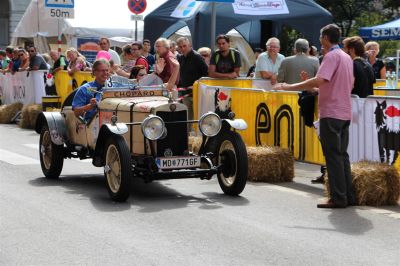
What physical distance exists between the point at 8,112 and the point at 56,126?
10484mm

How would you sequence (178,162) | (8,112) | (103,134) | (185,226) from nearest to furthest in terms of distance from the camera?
1. (185,226)
2. (178,162)
3. (103,134)
4. (8,112)

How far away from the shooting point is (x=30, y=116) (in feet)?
63.6

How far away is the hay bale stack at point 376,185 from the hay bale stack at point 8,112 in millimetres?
13121

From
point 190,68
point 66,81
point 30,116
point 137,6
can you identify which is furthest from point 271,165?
point 137,6

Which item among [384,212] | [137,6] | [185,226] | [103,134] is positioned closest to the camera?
[185,226]

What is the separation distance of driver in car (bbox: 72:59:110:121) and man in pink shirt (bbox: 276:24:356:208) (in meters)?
2.49

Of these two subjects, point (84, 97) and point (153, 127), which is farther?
point (84, 97)

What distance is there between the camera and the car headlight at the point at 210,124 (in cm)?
971

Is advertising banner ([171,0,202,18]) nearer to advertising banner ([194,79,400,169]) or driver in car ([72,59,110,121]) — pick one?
advertising banner ([194,79,400,169])

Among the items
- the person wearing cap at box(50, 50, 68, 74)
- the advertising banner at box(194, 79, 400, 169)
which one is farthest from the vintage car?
the person wearing cap at box(50, 50, 68, 74)

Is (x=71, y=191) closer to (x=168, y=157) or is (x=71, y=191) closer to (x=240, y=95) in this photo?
(x=168, y=157)

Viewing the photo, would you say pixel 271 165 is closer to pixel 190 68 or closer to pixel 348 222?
pixel 348 222

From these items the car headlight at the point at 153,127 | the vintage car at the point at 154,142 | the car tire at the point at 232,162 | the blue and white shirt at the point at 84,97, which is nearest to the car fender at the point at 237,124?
the vintage car at the point at 154,142

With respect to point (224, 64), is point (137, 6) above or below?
above
